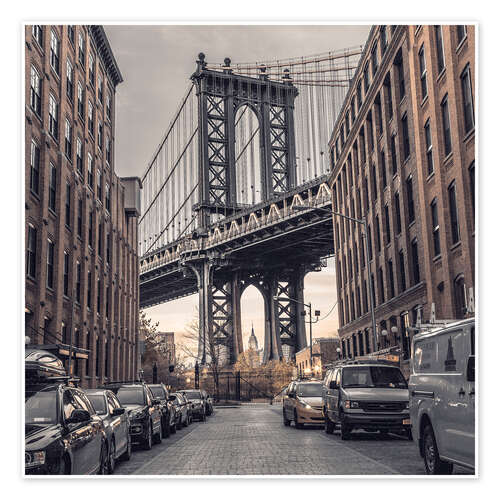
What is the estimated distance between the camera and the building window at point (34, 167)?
27.5 m

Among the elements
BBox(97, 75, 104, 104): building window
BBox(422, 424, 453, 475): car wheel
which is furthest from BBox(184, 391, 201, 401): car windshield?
BBox(422, 424, 453, 475): car wheel

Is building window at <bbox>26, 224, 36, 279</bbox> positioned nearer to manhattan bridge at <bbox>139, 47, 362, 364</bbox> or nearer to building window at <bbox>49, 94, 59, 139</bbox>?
building window at <bbox>49, 94, 59, 139</bbox>

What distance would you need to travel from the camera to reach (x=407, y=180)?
35094 millimetres

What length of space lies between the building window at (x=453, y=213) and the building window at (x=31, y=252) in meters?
15.4

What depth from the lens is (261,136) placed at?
89.2 meters

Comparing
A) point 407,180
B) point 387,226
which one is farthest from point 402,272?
point 407,180

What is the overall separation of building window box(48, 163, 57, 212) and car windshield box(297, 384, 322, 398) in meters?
12.8

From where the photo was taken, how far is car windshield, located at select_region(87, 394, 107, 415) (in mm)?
14470

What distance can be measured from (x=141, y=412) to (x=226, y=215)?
76.0 metres

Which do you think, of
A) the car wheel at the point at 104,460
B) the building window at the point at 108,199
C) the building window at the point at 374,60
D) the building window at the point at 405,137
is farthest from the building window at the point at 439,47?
the building window at the point at 108,199

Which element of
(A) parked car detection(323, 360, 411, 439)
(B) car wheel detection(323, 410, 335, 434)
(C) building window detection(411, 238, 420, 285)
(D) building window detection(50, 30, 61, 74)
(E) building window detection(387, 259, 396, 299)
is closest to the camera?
(A) parked car detection(323, 360, 411, 439)

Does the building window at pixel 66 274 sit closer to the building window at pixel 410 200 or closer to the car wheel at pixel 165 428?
the car wheel at pixel 165 428
